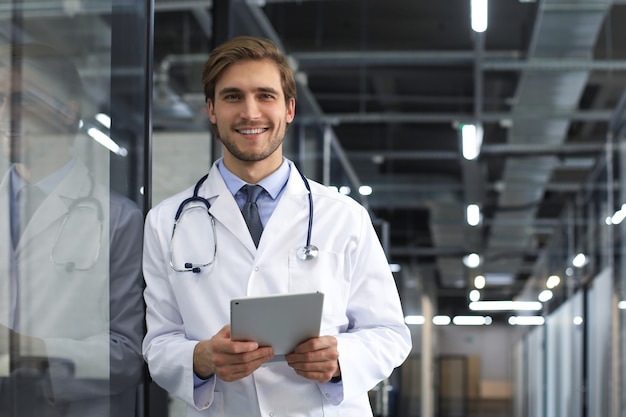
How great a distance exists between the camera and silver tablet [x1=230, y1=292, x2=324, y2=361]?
5.90ft

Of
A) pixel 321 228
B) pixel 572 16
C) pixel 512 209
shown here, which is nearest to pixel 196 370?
pixel 321 228

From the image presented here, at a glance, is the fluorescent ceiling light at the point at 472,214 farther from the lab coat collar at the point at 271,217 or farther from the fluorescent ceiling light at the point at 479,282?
the lab coat collar at the point at 271,217

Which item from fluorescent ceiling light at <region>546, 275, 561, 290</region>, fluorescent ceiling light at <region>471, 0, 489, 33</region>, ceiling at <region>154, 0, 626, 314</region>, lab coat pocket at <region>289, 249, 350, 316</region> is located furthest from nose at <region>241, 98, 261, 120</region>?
fluorescent ceiling light at <region>546, 275, 561, 290</region>

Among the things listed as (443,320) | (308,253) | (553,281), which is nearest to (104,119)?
(308,253)

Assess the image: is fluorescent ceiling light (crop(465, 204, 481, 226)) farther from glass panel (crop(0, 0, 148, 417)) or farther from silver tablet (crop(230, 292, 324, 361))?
silver tablet (crop(230, 292, 324, 361))

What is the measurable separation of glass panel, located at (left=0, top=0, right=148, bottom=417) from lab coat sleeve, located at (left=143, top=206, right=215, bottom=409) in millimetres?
170

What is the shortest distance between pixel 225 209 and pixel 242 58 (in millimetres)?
327

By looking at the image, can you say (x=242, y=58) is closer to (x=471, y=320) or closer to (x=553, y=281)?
(x=553, y=281)

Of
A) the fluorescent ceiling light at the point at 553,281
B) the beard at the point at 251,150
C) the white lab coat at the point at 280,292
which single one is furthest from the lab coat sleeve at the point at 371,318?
the fluorescent ceiling light at the point at 553,281

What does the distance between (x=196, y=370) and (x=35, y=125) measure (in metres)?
0.58

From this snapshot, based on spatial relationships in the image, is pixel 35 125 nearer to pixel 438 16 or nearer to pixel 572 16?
pixel 572 16

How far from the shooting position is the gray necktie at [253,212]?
219cm

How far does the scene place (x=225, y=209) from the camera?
2.19 meters

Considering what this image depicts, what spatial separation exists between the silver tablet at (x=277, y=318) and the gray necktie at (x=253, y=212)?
12.5 inches
